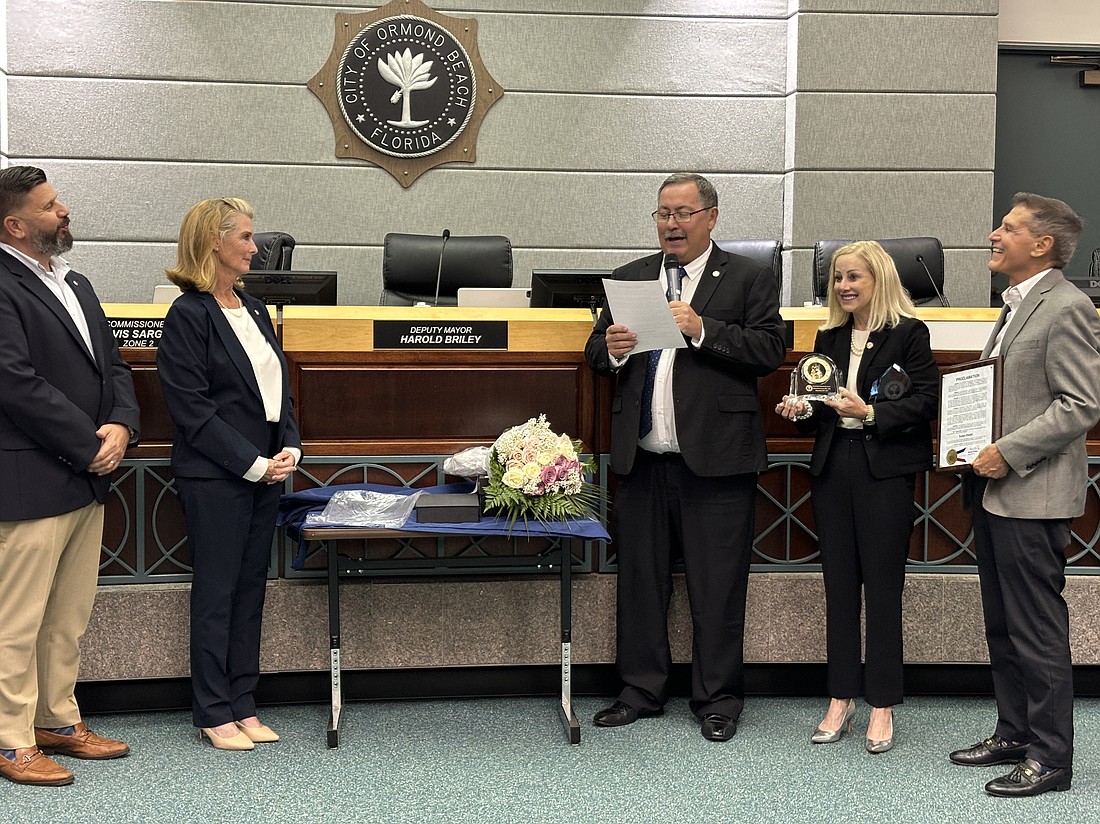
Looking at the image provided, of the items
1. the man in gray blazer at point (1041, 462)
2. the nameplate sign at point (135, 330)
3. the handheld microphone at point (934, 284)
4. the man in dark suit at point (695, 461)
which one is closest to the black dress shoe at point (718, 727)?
the man in dark suit at point (695, 461)

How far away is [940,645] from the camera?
352 cm

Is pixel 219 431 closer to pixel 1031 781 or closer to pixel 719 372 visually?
pixel 719 372

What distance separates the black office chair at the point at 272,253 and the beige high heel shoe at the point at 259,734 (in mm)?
1764

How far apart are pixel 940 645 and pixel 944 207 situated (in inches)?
122

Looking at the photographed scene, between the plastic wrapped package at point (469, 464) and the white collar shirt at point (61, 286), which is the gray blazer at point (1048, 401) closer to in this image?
the plastic wrapped package at point (469, 464)

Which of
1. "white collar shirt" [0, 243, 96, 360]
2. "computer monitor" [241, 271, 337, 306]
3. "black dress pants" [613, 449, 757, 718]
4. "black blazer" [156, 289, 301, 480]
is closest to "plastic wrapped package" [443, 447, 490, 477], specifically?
"black dress pants" [613, 449, 757, 718]

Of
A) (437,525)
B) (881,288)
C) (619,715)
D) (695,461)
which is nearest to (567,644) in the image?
(619,715)

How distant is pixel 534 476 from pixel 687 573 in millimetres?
627

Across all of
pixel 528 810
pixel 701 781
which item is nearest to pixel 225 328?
pixel 528 810

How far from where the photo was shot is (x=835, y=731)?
10.1ft

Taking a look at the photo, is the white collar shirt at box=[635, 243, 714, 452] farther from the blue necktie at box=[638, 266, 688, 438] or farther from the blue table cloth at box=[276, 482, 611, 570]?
the blue table cloth at box=[276, 482, 611, 570]

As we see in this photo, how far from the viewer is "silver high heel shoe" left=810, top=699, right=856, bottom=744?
3.07 meters

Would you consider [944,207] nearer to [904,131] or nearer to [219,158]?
Answer: [904,131]

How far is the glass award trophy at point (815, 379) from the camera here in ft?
9.82
